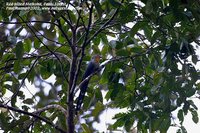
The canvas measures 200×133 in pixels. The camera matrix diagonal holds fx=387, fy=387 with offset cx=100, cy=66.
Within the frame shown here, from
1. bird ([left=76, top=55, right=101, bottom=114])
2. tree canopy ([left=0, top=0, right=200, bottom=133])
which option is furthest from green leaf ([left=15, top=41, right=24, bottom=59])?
bird ([left=76, top=55, right=101, bottom=114])

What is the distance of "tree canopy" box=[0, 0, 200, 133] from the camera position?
2.39 metres

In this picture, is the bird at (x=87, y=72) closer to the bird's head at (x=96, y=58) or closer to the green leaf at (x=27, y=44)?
the bird's head at (x=96, y=58)

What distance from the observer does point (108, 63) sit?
2867 mm

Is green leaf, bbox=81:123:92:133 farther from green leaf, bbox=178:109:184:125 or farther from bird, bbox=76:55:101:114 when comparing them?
green leaf, bbox=178:109:184:125

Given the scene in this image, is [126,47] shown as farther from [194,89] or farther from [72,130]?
[72,130]

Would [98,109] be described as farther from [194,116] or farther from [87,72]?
[194,116]

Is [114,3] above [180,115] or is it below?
above

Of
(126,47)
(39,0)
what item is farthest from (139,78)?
(39,0)

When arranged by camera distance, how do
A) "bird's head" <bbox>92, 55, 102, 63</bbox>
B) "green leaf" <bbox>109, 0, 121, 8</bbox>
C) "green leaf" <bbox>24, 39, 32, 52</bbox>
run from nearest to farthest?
1. "green leaf" <bbox>109, 0, 121, 8</bbox>
2. "green leaf" <bbox>24, 39, 32, 52</bbox>
3. "bird's head" <bbox>92, 55, 102, 63</bbox>

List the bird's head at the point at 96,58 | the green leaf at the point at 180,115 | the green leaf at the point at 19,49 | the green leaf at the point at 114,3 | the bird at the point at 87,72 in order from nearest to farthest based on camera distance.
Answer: the green leaf at the point at 114,3, the green leaf at the point at 19,49, the green leaf at the point at 180,115, the bird at the point at 87,72, the bird's head at the point at 96,58

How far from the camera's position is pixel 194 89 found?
2.58 m

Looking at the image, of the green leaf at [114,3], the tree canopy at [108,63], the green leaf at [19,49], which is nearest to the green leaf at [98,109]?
the tree canopy at [108,63]

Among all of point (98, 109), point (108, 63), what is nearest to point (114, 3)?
point (108, 63)

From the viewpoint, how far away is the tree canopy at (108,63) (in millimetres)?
2393
